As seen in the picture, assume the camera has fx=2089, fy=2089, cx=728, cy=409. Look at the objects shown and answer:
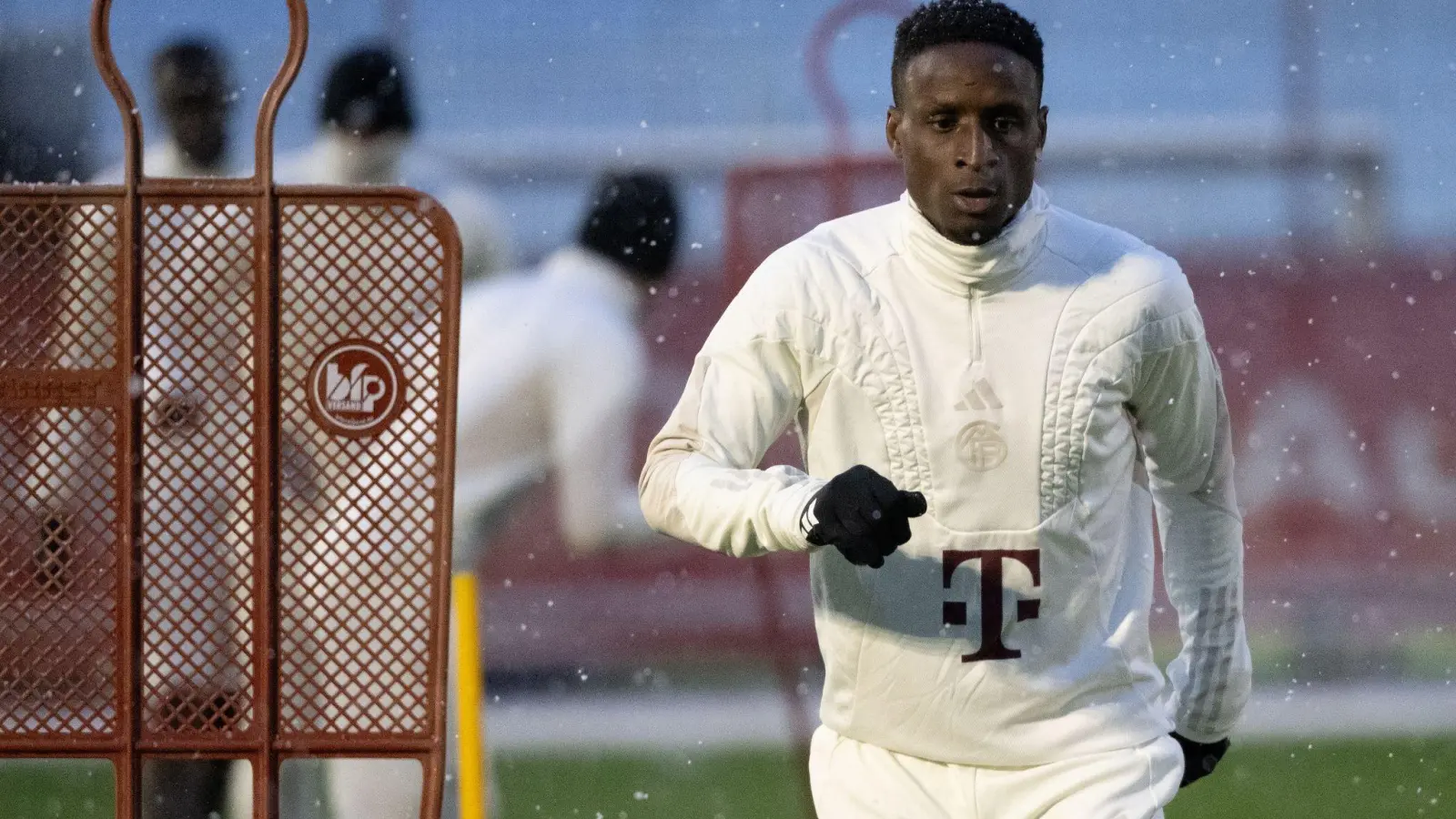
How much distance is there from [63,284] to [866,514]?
60.1 inches

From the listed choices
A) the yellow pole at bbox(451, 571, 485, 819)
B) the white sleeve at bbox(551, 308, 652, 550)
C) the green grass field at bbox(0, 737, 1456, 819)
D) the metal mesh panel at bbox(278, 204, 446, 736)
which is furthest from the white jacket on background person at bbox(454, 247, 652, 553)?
the green grass field at bbox(0, 737, 1456, 819)

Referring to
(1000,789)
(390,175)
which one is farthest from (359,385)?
(390,175)

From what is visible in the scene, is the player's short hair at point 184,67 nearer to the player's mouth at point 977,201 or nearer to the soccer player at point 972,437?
the soccer player at point 972,437

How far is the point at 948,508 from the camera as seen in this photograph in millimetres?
2396

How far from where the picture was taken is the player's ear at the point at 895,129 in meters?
2.52

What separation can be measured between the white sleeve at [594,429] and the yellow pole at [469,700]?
1.38 ft

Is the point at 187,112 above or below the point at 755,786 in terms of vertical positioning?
above

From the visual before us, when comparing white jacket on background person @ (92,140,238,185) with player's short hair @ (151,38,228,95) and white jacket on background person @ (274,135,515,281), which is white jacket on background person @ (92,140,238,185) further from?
white jacket on background person @ (274,135,515,281)

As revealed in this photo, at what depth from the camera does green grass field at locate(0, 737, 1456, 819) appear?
6.84m

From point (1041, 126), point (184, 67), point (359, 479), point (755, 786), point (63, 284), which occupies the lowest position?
point (755, 786)

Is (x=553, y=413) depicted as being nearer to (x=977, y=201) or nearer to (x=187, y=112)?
(x=187, y=112)

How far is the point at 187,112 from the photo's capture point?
3930 millimetres

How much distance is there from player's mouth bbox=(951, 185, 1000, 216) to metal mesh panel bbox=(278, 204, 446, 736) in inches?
37.4

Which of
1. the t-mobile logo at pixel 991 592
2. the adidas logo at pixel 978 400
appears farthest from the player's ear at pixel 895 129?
the t-mobile logo at pixel 991 592
